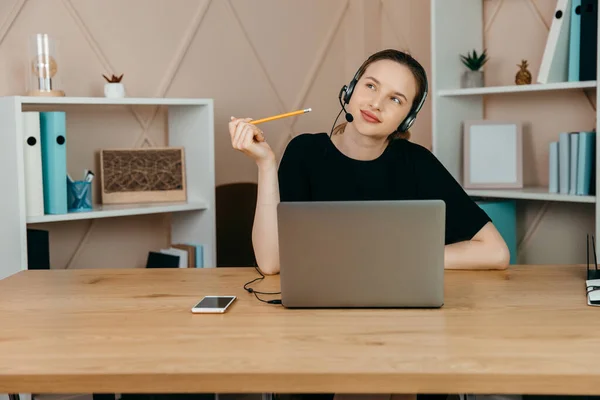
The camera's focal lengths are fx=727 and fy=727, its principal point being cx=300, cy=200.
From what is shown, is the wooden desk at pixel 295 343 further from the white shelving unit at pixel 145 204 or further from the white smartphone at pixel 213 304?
the white shelving unit at pixel 145 204

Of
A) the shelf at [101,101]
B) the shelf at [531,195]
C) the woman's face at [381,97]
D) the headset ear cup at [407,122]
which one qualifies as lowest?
the shelf at [531,195]

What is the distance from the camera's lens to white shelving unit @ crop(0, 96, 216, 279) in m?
2.21

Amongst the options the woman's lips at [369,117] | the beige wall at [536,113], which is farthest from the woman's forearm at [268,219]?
the beige wall at [536,113]

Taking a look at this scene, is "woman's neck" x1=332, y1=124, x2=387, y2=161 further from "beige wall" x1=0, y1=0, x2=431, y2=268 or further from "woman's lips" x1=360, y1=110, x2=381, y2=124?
"beige wall" x1=0, y1=0, x2=431, y2=268

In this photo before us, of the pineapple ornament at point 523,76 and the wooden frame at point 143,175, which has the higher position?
the pineapple ornament at point 523,76

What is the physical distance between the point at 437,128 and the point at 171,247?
3.78 ft

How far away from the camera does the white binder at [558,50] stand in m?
2.61

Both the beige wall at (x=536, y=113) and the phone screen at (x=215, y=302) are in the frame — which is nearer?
the phone screen at (x=215, y=302)

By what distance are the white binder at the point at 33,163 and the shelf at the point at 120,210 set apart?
1.6 inches

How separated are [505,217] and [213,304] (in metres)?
1.83

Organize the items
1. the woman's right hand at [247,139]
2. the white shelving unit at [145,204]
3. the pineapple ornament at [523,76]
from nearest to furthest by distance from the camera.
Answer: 1. the woman's right hand at [247,139]
2. the white shelving unit at [145,204]
3. the pineapple ornament at [523,76]

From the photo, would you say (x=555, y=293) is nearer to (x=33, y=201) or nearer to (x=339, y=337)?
(x=339, y=337)

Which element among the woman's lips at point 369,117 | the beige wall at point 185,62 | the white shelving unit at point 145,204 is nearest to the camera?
the woman's lips at point 369,117

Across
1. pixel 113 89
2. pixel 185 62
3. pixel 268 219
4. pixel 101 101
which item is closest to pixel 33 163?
pixel 101 101
